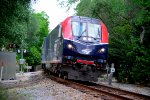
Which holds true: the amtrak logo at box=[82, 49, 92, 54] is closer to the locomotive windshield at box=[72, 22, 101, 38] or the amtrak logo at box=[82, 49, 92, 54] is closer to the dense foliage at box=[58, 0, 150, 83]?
the locomotive windshield at box=[72, 22, 101, 38]

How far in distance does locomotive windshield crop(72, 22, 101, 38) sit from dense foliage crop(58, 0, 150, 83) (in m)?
3.63

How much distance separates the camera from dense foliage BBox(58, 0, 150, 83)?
23.8m

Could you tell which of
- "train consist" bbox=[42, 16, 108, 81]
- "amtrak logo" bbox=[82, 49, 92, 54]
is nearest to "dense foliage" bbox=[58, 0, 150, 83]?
"train consist" bbox=[42, 16, 108, 81]

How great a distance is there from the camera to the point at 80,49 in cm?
2038

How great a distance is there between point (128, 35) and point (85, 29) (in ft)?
26.1

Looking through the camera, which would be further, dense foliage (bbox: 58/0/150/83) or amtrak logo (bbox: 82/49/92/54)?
dense foliage (bbox: 58/0/150/83)

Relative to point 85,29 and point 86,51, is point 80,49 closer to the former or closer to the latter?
point 86,51

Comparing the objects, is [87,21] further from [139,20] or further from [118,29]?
[118,29]

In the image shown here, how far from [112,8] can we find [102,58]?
12033 millimetres

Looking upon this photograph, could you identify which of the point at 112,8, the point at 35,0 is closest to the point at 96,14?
the point at 112,8

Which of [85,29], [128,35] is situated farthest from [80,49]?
[128,35]

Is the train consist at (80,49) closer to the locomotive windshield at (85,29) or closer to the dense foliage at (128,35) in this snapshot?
the locomotive windshield at (85,29)

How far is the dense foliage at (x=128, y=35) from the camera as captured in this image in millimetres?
23797

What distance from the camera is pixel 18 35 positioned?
23219 millimetres
